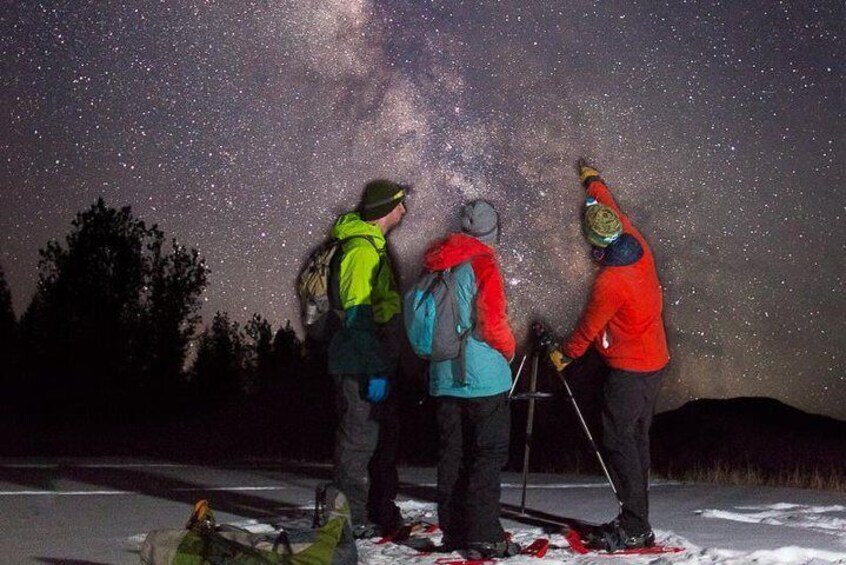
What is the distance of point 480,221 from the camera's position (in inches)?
243

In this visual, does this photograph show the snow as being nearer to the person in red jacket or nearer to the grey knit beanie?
the person in red jacket

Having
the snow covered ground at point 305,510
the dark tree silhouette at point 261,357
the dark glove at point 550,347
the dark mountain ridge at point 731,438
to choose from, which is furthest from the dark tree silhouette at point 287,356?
the dark glove at point 550,347

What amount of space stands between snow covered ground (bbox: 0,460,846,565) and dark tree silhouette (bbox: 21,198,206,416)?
47.6 m

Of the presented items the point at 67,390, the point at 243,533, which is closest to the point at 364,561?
the point at 243,533

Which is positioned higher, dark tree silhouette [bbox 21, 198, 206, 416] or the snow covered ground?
dark tree silhouette [bbox 21, 198, 206, 416]

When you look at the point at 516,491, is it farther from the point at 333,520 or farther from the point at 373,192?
the point at 333,520

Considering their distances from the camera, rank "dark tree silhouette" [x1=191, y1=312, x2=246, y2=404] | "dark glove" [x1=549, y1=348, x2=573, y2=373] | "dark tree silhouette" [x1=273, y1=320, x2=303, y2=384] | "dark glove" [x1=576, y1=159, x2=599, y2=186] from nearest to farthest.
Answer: "dark glove" [x1=549, y1=348, x2=573, y2=373] → "dark glove" [x1=576, y1=159, x2=599, y2=186] → "dark tree silhouette" [x1=191, y1=312, x2=246, y2=404] → "dark tree silhouette" [x1=273, y1=320, x2=303, y2=384]

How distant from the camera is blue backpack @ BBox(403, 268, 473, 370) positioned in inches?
237

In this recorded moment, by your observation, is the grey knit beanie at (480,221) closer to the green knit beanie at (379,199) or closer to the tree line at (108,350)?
the green knit beanie at (379,199)

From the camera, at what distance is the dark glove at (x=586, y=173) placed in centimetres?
750

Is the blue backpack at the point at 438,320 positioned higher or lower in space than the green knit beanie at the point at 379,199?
lower

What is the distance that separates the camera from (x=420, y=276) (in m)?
6.24

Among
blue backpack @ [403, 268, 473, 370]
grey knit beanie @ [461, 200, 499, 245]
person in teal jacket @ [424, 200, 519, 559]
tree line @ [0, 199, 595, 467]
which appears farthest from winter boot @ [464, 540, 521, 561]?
tree line @ [0, 199, 595, 467]

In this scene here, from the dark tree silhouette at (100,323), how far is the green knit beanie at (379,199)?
53.0m
